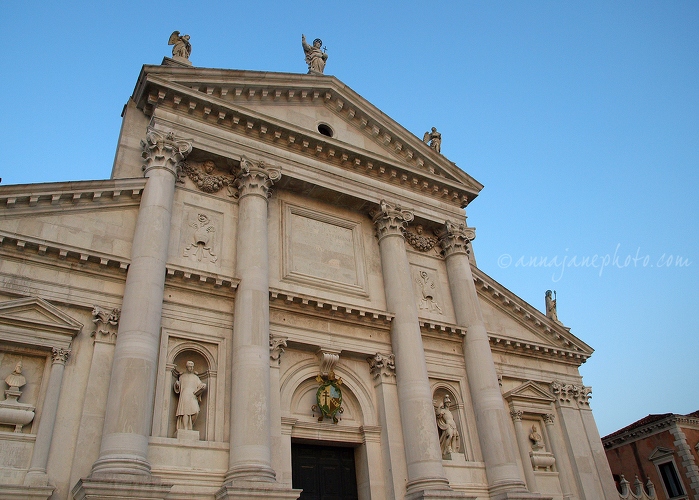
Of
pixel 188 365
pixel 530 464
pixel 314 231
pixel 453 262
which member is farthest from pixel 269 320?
pixel 530 464

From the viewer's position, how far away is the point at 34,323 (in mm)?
12586

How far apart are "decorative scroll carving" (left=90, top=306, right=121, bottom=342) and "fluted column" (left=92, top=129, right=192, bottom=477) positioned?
0.39 meters

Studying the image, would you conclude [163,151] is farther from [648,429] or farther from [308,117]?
[648,429]

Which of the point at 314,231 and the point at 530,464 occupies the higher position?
the point at 314,231

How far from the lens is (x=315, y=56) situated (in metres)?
21.3

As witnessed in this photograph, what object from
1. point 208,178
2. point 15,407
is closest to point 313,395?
point 208,178

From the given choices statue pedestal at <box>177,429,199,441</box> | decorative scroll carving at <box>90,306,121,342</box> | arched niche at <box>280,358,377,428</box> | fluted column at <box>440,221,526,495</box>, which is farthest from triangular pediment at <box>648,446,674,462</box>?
decorative scroll carving at <box>90,306,121,342</box>

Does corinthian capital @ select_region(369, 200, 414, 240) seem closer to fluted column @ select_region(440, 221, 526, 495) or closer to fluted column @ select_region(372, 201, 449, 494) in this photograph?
fluted column @ select_region(372, 201, 449, 494)

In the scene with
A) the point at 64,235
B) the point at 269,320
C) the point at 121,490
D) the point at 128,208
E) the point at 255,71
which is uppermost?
the point at 255,71

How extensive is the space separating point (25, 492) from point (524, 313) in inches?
638

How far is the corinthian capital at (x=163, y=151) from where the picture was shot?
51.0 feet

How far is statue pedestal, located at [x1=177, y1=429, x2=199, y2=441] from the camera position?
1296 centimetres

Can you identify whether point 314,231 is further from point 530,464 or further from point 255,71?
point 530,464

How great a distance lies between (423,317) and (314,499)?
6.35 metres
